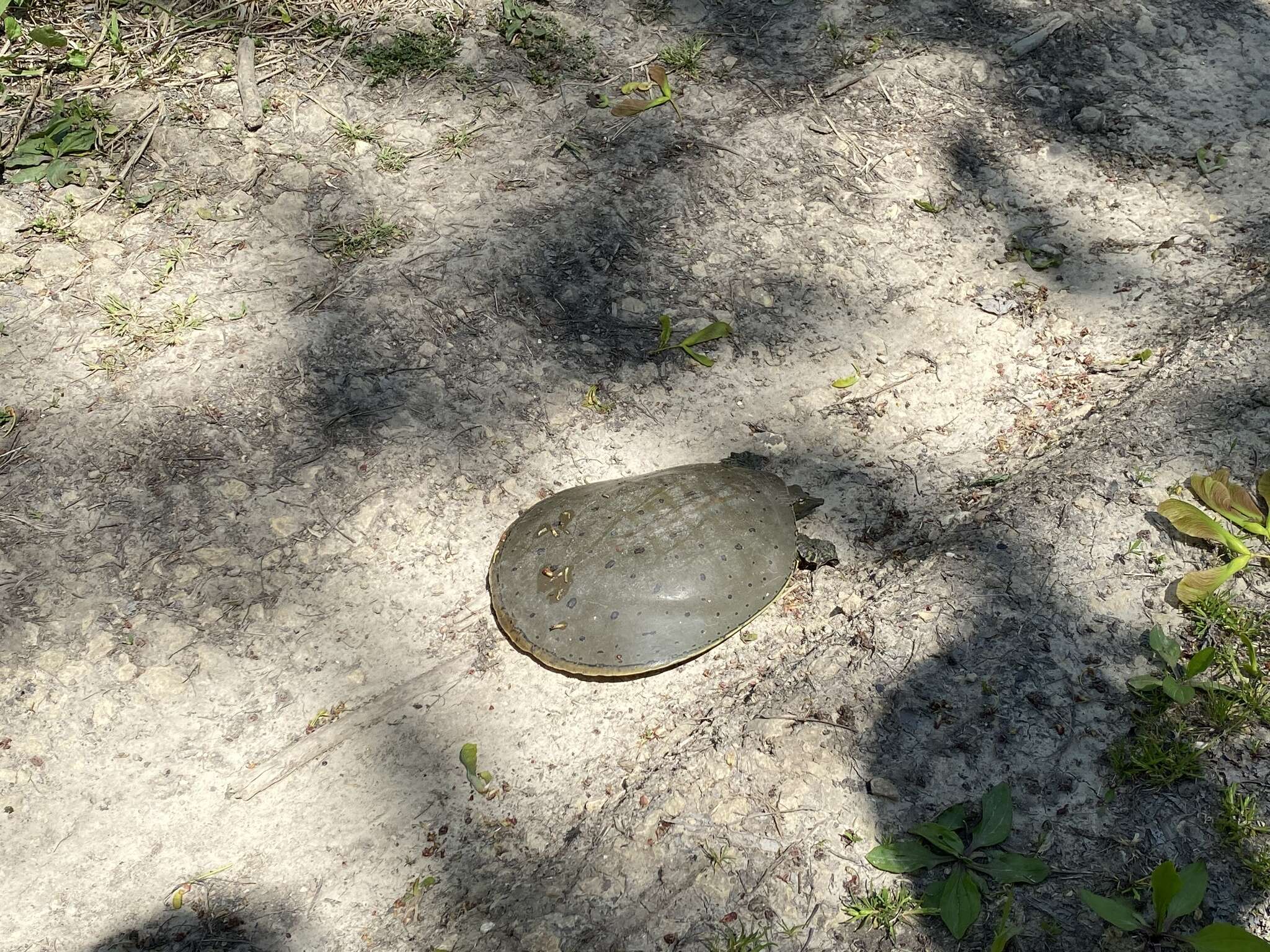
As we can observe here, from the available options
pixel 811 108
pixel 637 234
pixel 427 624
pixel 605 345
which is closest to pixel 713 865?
pixel 427 624

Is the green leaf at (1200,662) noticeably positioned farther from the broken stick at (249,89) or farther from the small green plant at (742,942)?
the broken stick at (249,89)

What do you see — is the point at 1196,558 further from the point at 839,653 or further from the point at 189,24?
the point at 189,24

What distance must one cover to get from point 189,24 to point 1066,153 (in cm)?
471

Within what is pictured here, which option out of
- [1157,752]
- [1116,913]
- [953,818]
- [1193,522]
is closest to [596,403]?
[953,818]

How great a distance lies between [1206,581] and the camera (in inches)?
102

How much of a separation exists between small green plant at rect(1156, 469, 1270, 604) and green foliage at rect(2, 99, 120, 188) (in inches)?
186

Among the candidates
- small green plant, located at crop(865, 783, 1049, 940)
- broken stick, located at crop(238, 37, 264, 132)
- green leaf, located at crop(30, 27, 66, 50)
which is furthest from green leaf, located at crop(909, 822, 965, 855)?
green leaf, located at crop(30, 27, 66, 50)

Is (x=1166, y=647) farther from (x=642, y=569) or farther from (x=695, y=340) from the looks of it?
(x=695, y=340)

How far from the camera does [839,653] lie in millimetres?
2850

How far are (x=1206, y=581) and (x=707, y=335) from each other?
214 cm

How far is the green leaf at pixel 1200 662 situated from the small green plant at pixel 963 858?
0.64 metres

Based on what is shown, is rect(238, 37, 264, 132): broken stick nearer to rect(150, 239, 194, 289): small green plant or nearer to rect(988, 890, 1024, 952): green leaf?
rect(150, 239, 194, 289): small green plant

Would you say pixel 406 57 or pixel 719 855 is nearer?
pixel 719 855

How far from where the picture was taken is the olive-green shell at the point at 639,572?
2789 millimetres
